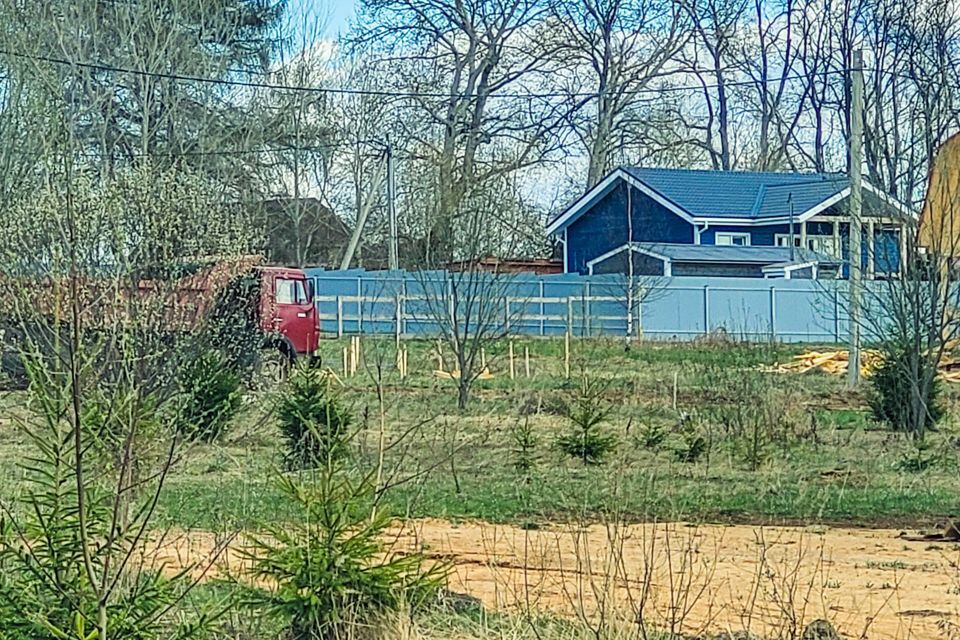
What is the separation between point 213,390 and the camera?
1414cm

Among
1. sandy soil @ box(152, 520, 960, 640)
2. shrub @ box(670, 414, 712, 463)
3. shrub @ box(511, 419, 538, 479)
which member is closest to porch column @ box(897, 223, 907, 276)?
shrub @ box(670, 414, 712, 463)

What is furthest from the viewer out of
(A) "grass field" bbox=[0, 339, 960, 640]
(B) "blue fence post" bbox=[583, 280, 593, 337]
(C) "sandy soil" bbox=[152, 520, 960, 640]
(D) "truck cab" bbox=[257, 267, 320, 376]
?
(B) "blue fence post" bbox=[583, 280, 593, 337]

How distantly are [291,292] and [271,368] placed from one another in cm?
427

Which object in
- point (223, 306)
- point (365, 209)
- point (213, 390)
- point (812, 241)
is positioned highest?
point (365, 209)

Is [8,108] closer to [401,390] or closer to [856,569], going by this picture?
[401,390]

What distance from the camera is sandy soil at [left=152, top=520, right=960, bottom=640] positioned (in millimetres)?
6059

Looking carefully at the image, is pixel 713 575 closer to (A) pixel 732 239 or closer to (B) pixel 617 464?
(B) pixel 617 464

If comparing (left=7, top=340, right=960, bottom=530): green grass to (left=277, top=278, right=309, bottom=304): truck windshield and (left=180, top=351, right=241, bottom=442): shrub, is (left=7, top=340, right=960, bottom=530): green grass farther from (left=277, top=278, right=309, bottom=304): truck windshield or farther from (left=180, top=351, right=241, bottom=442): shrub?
(left=277, top=278, right=309, bottom=304): truck windshield

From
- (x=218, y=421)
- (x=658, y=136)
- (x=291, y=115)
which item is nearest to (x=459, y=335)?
(x=218, y=421)

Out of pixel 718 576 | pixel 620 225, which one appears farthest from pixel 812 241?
pixel 718 576

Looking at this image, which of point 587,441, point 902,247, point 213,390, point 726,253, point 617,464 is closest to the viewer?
point 617,464

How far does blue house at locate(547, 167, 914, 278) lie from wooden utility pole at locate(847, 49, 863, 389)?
15223mm

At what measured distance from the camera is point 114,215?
38.2 ft

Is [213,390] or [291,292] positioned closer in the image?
[213,390]
